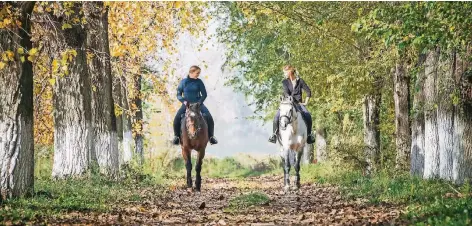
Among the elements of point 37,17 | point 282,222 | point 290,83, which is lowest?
point 282,222

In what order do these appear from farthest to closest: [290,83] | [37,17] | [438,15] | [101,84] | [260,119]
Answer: [260,119]
[101,84]
[290,83]
[37,17]
[438,15]

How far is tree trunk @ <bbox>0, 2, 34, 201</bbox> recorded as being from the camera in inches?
508

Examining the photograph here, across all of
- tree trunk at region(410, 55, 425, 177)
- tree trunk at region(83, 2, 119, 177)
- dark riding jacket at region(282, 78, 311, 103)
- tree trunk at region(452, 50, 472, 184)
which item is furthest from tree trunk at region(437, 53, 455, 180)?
tree trunk at region(83, 2, 119, 177)

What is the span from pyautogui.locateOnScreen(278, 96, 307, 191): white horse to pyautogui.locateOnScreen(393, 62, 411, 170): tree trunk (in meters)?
4.71

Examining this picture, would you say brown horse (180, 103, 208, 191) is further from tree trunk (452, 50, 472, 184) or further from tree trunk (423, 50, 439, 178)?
tree trunk (452, 50, 472, 184)

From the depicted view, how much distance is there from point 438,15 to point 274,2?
10425 mm

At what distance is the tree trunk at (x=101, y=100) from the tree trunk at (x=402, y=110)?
852 cm

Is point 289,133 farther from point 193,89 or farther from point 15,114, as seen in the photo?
point 15,114

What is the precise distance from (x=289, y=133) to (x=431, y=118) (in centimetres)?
343

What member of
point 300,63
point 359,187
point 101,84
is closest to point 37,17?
point 101,84

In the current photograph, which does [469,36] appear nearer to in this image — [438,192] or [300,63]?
[438,192]

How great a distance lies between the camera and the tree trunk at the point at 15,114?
12906 millimetres

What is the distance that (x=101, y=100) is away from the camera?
19.9 meters

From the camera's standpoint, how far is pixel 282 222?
36.2 ft
